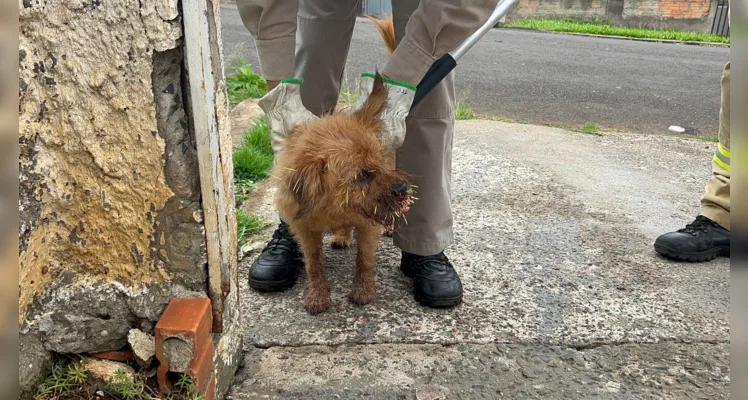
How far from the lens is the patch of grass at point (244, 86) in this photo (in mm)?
5855

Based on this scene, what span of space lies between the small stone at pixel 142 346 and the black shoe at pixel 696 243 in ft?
7.81

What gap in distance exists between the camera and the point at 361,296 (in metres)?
2.44

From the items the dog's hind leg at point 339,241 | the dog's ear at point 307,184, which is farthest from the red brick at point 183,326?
the dog's hind leg at point 339,241

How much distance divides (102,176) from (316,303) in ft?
3.47

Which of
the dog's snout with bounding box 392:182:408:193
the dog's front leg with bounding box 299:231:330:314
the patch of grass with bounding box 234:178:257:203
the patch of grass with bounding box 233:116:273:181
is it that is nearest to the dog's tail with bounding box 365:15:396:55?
the dog's snout with bounding box 392:182:408:193

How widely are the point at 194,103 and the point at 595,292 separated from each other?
1.87 meters

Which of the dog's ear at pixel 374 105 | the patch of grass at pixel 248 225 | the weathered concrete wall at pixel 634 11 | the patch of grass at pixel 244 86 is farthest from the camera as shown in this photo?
the weathered concrete wall at pixel 634 11

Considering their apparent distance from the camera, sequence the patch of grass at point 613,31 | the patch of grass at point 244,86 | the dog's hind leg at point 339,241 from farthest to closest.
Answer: the patch of grass at point 613,31 < the patch of grass at point 244,86 < the dog's hind leg at point 339,241

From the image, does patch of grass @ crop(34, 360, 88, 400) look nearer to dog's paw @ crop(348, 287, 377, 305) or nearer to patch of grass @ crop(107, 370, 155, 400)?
patch of grass @ crop(107, 370, 155, 400)

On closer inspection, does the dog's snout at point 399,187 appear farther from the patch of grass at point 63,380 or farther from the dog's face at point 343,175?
the patch of grass at point 63,380

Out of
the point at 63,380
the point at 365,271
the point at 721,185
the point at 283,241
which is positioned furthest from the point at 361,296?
the point at 721,185

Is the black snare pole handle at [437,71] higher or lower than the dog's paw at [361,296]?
higher

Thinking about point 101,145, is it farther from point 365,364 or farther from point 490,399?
point 490,399

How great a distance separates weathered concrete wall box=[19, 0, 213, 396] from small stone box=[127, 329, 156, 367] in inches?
1.4
